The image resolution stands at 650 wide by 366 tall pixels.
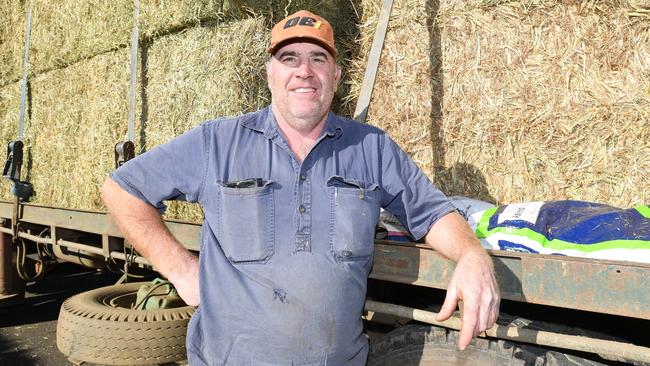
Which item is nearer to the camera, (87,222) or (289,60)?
(289,60)

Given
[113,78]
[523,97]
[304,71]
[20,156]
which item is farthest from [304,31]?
[20,156]

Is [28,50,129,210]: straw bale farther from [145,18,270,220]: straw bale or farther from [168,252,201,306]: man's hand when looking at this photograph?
[168,252,201,306]: man's hand

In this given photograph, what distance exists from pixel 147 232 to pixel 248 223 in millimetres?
491

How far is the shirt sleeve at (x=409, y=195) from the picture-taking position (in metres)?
2.46

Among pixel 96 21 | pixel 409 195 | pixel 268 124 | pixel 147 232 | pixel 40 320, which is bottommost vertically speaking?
pixel 40 320

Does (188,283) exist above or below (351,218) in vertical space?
below

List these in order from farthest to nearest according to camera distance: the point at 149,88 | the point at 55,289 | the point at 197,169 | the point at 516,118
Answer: the point at 55,289, the point at 149,88, the point at 516,118, the point at 197,169

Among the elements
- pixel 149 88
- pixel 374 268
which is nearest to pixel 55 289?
pixel 149 88

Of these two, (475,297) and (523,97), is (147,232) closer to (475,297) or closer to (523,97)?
(475,297)

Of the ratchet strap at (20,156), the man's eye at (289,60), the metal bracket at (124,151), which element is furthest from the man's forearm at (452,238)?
the ratchet strap at (20,156)

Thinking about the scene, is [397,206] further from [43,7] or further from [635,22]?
[43,7]

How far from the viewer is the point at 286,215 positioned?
2.32 meters

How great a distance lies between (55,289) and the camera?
813 centimetres

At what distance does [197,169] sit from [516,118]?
2.01 metres
